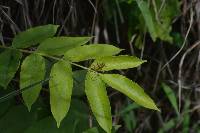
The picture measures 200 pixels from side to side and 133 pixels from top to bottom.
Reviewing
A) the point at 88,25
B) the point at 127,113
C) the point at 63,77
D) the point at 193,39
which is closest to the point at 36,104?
the point at 63,77

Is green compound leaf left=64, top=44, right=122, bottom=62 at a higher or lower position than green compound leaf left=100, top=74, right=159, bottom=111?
higher

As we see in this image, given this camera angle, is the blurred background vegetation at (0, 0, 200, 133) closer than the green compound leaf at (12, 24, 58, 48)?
No

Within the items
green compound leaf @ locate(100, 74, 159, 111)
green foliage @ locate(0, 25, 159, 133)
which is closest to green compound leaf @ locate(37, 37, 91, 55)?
green foliage @ locate(0, 25, 159, 133)

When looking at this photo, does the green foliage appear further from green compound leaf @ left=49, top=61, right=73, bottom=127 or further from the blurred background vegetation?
the blurred background vegetation

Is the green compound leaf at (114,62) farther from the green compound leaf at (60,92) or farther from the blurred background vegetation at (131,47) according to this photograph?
the blurred background vegetation at (131,47)

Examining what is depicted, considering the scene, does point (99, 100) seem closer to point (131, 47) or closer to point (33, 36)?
point (33, 36)
